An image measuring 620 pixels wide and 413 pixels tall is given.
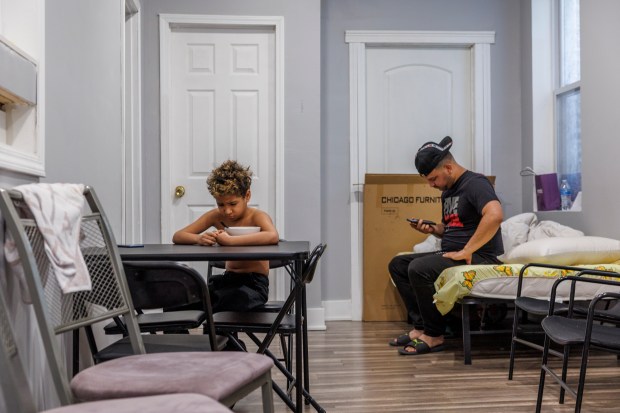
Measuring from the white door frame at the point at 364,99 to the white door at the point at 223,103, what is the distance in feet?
2.56

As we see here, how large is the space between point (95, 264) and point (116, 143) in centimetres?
176

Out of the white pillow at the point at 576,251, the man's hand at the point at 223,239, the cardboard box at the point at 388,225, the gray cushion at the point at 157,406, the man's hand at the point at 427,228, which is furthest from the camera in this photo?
the cardboard box at the point at 388,225

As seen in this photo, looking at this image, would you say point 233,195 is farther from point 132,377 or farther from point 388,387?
point 132,377

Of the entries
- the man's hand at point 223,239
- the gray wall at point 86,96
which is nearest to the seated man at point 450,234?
the man's hand at point 223,239

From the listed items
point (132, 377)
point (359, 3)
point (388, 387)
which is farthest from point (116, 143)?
point (359, 3)

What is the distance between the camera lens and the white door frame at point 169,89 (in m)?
4.75

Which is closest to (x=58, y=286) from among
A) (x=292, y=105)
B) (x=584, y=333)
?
(x=584, y=333)

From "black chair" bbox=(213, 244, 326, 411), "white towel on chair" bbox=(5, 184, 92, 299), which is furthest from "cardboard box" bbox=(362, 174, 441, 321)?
"white towel on chair" bbox=(5, 184, 92, 299)

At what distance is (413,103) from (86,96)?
3.22 meters

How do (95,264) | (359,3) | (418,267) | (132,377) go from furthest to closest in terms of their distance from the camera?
(359,3) < (418,267) < (95,264) < (132,377)

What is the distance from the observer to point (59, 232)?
5.41ft

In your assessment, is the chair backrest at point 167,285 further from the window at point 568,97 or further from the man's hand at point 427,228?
the window at point 568,97

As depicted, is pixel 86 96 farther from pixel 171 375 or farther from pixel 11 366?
pixel 171 375

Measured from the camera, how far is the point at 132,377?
1.43 metres
